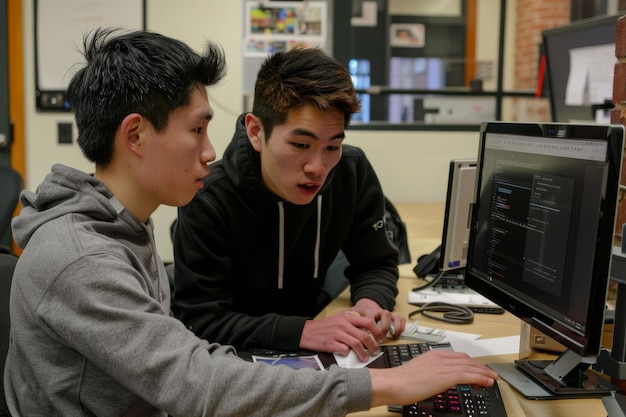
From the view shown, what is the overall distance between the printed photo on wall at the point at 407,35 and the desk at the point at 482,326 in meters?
2.62

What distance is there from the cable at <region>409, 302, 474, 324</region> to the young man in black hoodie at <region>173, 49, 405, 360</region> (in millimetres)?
85

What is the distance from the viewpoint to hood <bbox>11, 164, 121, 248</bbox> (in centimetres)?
104

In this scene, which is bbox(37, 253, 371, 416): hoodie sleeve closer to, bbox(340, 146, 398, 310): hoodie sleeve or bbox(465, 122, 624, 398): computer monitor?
bbox(465, 122, 624, 398): computer monitor

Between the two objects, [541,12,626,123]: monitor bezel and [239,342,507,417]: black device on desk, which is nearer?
[239,342,507,417]: black device on desk

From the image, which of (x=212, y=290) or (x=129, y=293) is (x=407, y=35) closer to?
(x=212, y=290)

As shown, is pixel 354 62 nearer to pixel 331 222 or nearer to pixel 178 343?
pixel 331 222

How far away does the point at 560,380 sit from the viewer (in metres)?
1.18

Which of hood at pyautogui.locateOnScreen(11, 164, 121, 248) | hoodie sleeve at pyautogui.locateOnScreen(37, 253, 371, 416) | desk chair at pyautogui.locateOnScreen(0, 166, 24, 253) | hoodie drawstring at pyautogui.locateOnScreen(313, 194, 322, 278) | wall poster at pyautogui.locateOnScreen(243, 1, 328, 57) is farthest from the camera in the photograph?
wall poster at pyautogui.locateOnScreen(243, 1, 328, 57)

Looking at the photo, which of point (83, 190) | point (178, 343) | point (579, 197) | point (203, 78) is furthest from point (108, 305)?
point (579, 197)

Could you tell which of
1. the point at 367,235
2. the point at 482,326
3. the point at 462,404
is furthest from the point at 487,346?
the point at 367,235

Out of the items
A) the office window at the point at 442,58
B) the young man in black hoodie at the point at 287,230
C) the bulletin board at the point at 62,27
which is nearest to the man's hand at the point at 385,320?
the young man in black hoodie at the point at 287,230

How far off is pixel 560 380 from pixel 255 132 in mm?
863

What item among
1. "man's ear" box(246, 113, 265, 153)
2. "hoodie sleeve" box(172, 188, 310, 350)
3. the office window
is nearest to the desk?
"hoodie sleeve" box(172, 188, 310, 350)

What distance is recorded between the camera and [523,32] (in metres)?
5.21
